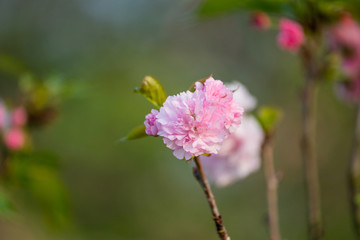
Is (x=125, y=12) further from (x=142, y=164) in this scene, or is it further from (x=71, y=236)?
(x=71, y=236)

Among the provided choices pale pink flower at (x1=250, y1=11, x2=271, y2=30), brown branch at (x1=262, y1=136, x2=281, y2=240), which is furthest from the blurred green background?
brown branch at (x1=262, y1=136, x2=281, y2=240)

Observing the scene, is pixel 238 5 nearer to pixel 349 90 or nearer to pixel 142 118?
pixel 349 90

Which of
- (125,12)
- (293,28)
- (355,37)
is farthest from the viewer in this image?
(125,12)

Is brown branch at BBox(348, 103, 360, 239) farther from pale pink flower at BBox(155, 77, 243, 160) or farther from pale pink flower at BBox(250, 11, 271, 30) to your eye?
pale pink flower at BBox(155, 77, 243, 160)

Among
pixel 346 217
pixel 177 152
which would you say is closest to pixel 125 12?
pixel 346 217

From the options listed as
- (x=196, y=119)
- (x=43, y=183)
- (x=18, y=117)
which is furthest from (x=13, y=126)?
(x=196, y=119)

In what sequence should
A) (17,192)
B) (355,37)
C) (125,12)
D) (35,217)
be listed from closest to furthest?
1. (355,37)
2. (17,192)
3. (35,217)
4. (125,12)
